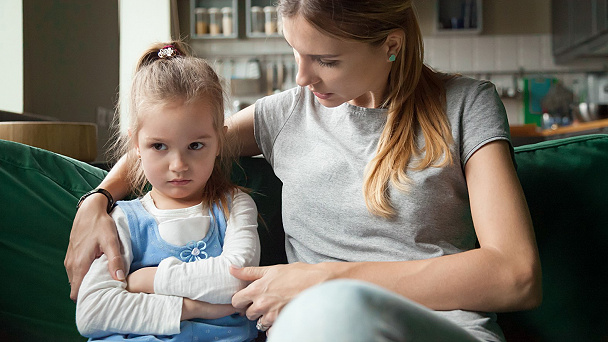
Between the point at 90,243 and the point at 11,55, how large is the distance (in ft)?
6.02

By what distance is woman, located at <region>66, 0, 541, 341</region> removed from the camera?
0.92 metres

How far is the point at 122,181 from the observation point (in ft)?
3.97

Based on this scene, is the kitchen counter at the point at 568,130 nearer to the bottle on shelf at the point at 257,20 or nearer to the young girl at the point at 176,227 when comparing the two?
the young girl at the point at 176,227

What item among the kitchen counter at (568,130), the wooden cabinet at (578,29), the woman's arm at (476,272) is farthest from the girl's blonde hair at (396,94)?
the wooden cabinet at (578,29)

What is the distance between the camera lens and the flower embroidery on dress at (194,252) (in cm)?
103

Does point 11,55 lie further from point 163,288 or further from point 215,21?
point 215,21

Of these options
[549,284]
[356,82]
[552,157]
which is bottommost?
[549,284]

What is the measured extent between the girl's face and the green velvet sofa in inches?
9.7

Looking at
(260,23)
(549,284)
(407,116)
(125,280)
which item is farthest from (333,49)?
(260,23)

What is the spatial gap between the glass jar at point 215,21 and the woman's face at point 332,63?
15.5 feet

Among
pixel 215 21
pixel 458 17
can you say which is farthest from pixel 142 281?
pixel 458 17

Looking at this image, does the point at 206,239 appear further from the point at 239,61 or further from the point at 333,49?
the point at 239,61

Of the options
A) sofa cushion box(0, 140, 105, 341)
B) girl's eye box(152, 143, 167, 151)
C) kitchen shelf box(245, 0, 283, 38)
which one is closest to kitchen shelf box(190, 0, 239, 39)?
kitchen shelf box(245, 0, 283, 38)

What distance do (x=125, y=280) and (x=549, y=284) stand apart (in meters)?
0.90
